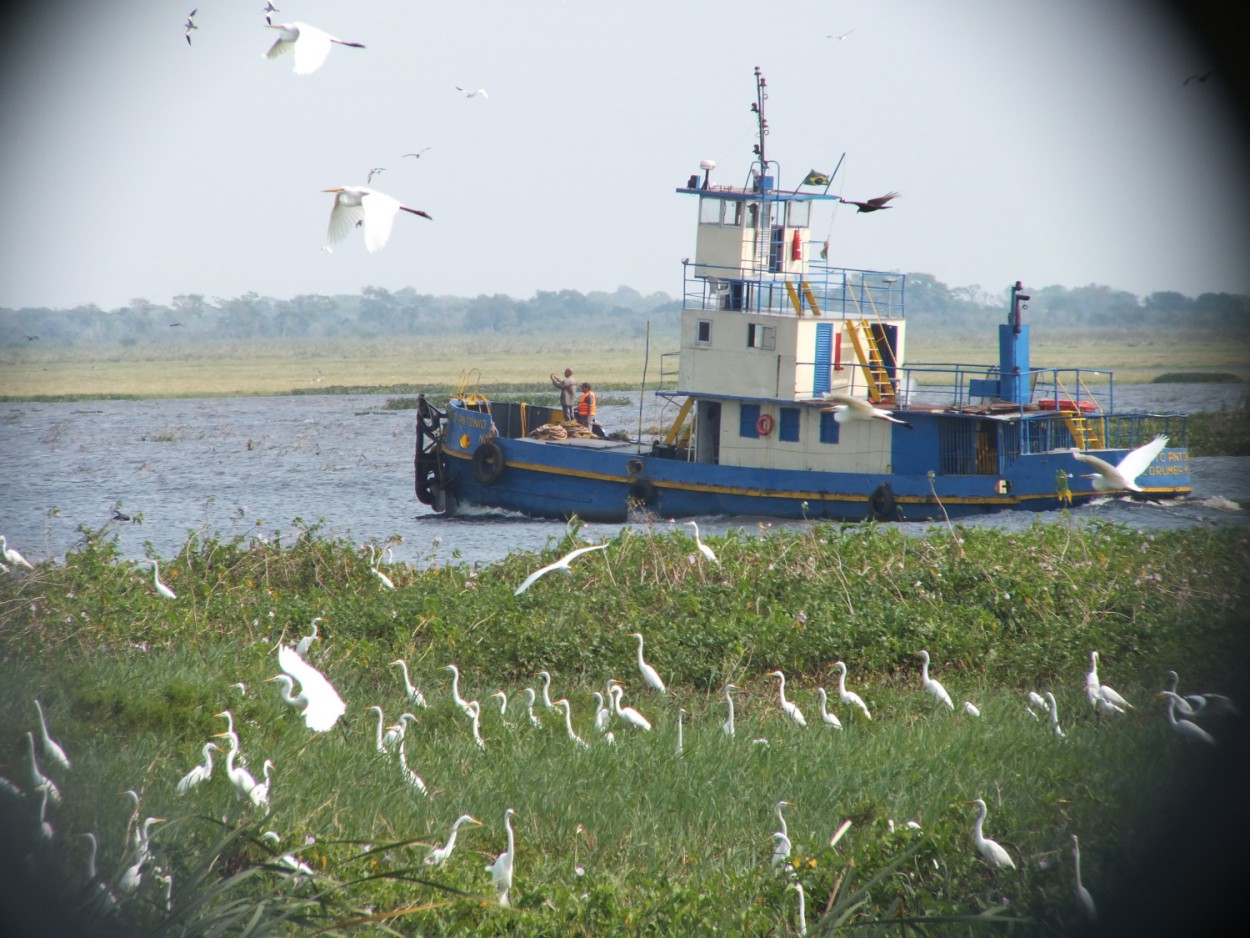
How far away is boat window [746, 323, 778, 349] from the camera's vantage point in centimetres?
2200

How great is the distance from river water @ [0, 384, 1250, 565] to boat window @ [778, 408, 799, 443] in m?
1.57

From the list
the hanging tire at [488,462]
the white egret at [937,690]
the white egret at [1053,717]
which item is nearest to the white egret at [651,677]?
the white egret at [937,690]

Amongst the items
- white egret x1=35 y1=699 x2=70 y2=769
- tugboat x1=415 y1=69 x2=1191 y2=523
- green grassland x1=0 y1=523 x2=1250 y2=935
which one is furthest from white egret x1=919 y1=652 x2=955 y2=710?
tugboat x1=415 y1=69 x2=1191 y2=523

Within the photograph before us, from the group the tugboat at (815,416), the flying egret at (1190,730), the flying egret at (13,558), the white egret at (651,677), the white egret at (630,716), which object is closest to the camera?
the flying egret at (1190,730)

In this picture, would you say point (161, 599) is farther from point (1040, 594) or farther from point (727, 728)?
point (1040, 594)

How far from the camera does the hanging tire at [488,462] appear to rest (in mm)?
25484

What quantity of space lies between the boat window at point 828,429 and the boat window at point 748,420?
3.78 feet

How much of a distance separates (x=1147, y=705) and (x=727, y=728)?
2949mm

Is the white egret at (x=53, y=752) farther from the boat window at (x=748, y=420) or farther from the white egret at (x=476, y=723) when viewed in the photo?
the boat window at (x=748, y=420)

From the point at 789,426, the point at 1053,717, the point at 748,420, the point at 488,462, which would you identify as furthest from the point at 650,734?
the point at 488,462

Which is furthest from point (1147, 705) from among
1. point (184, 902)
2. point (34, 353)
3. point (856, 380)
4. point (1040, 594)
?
point (34, 353)

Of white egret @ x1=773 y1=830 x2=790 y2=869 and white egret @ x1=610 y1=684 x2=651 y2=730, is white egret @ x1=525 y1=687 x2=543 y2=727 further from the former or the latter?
white egret @ x1=773 y1=830 x2=790 y2=869

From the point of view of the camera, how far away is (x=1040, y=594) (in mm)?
11445

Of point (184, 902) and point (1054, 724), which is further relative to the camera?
point (1054, 724)
